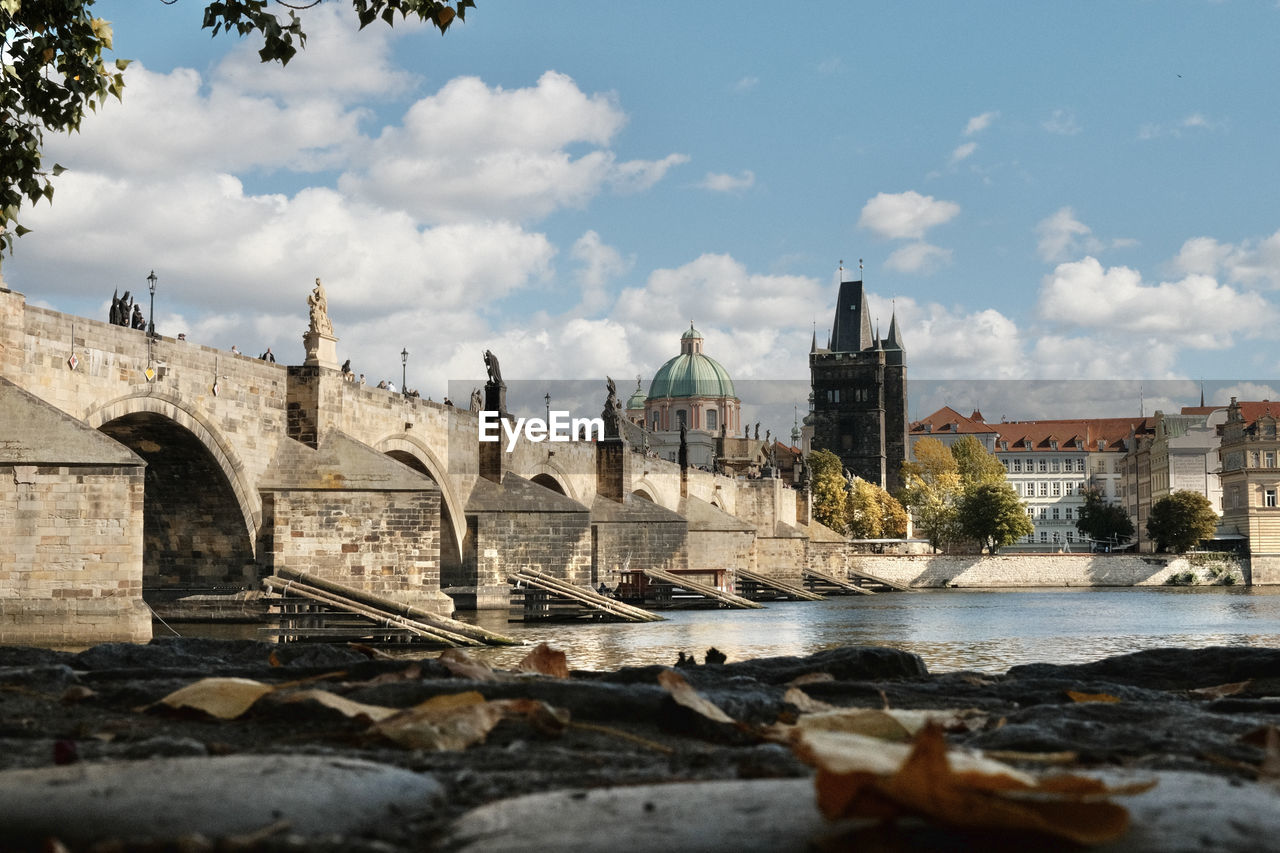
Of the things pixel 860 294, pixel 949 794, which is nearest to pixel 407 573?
pixel 949 794

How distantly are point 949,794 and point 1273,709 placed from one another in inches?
131

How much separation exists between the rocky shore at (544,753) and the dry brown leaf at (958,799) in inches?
0.9

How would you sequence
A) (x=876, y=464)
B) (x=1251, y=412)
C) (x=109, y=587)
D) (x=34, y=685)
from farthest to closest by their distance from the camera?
(x=876, y=464) → (x=1251, y=412) → (x=109, y=587) → (x=34, y=685)

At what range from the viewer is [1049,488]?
422ft

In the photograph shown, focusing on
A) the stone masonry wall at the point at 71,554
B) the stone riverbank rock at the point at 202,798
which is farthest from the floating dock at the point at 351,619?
the stone riverbank rock at the point at 202,798

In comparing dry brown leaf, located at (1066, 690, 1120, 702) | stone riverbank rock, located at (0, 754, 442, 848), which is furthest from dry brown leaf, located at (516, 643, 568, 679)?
stone riverbank rock, located at (0, 754, 442, 848)

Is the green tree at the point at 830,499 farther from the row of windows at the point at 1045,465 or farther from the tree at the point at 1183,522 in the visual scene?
the row of windows at the point at 1045,465

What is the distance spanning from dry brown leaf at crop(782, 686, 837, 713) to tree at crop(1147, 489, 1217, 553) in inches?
3076

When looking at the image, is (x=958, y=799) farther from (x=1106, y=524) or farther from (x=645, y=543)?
(x=1106, y=524)

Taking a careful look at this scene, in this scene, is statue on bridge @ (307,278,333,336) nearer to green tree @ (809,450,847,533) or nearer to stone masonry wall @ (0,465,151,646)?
stone masonry wall @ (0,465,151,646)

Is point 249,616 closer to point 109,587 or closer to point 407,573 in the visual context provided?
point 407,573

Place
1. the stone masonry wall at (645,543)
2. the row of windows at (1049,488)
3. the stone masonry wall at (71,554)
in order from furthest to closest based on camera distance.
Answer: the row of windows at (1049,488)
the stone masonry wall at (645,543)
the stone masonry wall at (71,554)

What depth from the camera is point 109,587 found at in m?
17.5

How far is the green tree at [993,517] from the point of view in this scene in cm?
8469
